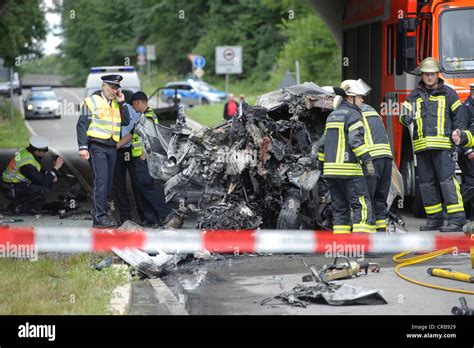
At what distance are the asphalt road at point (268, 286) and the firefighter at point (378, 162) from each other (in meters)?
0.58

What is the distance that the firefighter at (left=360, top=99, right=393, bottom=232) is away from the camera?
1099cm

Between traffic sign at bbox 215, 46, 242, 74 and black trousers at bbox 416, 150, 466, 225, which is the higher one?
traffic sign at bbox 215, 46, 242, 74

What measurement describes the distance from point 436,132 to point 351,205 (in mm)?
2123

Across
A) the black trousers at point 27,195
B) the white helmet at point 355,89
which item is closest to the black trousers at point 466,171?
the white helmet at point 355,89

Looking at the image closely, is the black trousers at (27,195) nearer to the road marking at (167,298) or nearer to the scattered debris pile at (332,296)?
the road marking at (167,298)

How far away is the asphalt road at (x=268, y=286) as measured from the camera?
8031mm

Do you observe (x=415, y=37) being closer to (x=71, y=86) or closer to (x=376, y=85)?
(x=376, y=85)

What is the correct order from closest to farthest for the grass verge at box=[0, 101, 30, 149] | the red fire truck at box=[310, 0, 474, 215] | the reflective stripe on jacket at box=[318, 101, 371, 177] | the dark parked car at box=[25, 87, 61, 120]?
1. the reflective stripe on jacket at box=[318, 101, 371, 177]
2. the red fire truck at box=[310, 0, 474, 215]
3. the grass verge at box=[0, 101, 30, 149]
4. the dark parked car at box=[25, 87, 61, 120]

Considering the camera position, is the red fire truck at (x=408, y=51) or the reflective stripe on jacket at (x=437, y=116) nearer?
the reflective stripe on jacket at (x=437, y=116)

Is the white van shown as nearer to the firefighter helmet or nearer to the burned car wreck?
the burned car wreck

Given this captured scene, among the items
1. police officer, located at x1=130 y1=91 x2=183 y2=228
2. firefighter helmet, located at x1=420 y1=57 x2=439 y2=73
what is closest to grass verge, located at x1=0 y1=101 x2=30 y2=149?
police officer, located at x1=130 y1=91 x2=183 y2=228

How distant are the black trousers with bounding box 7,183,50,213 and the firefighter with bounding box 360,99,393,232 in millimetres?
5102

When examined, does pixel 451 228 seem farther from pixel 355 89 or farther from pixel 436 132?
pixel 355 89

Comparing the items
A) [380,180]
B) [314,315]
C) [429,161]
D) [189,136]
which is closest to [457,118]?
[429,161]
